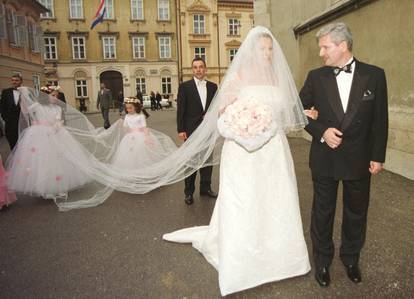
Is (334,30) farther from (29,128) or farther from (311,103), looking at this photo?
(29,128)

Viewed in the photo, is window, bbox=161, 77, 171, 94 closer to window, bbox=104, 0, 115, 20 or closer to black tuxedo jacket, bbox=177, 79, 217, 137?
window, bbox=104, 0, 115, 20

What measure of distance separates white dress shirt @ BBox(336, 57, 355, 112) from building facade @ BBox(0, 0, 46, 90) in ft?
75.9

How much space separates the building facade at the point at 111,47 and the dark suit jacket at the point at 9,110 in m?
31.7

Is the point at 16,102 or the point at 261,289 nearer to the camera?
the point at 261,289

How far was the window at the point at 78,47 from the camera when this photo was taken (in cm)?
3850

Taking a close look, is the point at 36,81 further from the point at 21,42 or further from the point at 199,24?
the point at 199,24

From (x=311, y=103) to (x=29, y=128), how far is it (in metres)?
5.22

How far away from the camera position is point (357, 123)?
2982 millimetres

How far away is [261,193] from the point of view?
321cm

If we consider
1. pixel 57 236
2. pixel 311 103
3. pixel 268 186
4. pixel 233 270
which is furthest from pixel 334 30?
pixel 57 236

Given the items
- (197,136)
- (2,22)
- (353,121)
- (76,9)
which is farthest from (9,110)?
(76,9)

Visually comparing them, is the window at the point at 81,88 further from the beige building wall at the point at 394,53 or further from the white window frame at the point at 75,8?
the beige building wall at the point at 394,53

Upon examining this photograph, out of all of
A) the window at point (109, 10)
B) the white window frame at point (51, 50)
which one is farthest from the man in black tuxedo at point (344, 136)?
the white window frame at point (51, 50)

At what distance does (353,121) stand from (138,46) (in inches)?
1568
